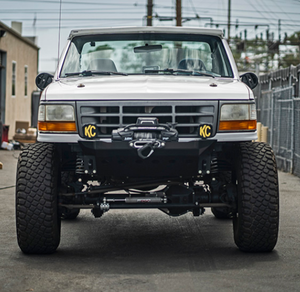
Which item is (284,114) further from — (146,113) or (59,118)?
(59,118)

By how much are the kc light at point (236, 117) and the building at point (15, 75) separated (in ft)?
69.9

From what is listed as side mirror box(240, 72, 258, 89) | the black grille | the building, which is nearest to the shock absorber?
the black grille

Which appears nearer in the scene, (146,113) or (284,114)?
(146,113)

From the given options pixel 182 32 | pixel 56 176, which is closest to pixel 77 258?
pixel 56 176

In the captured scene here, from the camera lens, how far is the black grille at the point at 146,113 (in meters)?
5.64

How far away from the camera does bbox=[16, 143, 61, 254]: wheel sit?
5801 mm

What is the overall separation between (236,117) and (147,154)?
3.00 feet

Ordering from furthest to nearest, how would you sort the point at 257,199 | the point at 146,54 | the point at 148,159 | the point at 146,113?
the point at 146,54 < the point at 257,199 < the point at 146,113 < the point at 148,159

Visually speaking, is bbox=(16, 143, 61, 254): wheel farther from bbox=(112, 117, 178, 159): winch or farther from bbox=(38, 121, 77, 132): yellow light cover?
bbox=(112, 117, 178, 159): winch

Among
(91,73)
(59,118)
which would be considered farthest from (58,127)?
(91,73)

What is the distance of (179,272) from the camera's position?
211 inches

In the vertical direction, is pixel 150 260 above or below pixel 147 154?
below

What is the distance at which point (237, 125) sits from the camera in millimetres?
5730

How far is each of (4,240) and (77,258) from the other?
120 centimetres
